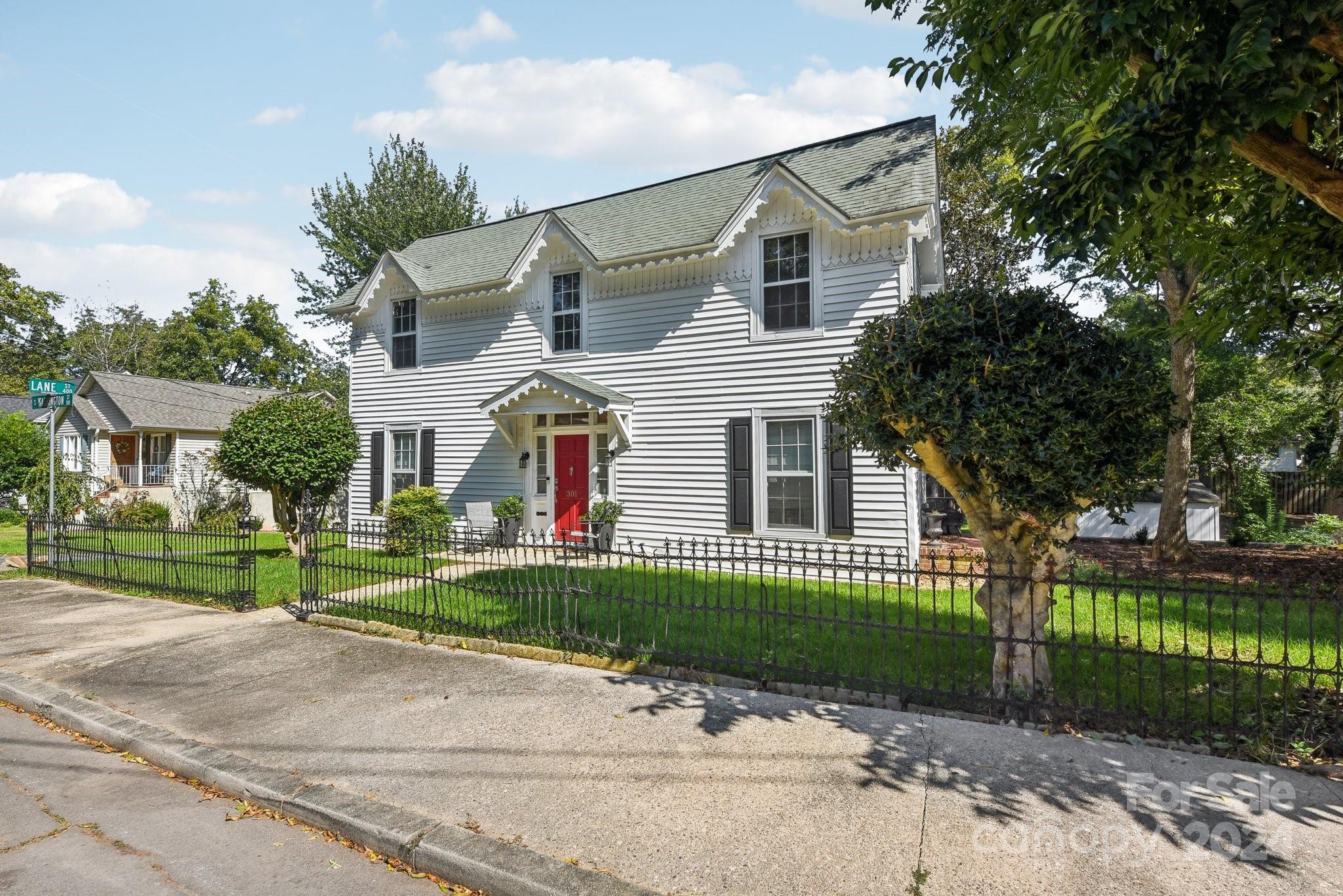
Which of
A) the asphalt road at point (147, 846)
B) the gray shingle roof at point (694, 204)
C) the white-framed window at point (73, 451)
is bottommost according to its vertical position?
the asphalt road at point (147, 846)

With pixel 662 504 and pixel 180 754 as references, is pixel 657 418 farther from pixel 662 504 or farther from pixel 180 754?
pixel 180 754

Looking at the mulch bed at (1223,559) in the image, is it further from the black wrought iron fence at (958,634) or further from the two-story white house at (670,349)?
the two-story white house at (670,349)

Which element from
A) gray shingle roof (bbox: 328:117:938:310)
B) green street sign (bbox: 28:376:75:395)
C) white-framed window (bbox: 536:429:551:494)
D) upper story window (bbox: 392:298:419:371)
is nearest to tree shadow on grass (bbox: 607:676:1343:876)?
gray shingle roof (bbox: 328:117:938:310)

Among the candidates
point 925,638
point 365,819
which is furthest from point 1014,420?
point 365,819

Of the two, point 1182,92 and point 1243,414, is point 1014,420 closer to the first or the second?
point 1182,92

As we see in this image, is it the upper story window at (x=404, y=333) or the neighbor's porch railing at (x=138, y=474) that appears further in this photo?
the neighbor's porch railing at (x=138, y=474)

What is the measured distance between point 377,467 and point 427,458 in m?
1.76

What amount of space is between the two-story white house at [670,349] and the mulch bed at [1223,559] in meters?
3.27

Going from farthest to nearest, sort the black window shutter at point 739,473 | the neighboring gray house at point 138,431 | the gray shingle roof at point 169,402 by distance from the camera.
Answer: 1. the gray shingle roof at point 169,402
2. the neighboring gray house at point 138,431
3. the black window shutter at point 739,473

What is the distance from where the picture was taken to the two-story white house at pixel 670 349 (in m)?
11.7

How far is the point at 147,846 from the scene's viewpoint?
3.92m

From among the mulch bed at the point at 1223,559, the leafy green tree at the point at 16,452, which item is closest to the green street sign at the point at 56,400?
the mulch bed at the point at 1223,559

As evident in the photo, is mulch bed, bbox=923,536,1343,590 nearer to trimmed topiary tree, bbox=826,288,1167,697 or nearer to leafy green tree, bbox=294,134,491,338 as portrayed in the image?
trimmed topiary tree, bbox=826,288,1167,697

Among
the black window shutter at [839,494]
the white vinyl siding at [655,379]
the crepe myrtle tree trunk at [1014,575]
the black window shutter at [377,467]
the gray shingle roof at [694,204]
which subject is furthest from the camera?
the black window shutter at [377,467]
